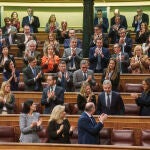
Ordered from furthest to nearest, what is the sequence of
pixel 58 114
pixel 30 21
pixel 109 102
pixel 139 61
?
pixel 30 21 < pixel 139 61 < pixel 109 102 < pixel 58 114

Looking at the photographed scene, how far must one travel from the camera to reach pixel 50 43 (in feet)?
32.7

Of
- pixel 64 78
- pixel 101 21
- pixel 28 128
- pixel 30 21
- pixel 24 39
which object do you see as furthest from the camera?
pixel 30 21

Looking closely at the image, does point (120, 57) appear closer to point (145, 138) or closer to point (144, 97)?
point (144, 97)

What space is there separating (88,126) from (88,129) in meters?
0.04

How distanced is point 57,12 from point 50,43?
186 inches

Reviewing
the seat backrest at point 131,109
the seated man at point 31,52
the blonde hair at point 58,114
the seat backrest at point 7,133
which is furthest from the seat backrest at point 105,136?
the seated man at point 31,52

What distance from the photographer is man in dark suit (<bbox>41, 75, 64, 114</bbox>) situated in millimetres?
7898

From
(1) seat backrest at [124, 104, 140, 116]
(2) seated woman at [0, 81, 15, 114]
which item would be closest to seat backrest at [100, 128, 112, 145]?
(1) seat backrest at [124, 104, 140, 116]

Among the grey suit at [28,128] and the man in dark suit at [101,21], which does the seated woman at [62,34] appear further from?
the grey suit at [28,128]

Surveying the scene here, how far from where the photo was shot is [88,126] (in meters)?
6.43

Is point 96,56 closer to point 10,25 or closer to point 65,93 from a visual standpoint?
point 65,93

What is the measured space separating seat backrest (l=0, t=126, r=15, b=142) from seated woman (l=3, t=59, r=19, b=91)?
1622 millimetres

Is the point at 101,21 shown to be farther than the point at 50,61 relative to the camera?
Yes

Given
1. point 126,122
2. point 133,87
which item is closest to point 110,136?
point 126,122
